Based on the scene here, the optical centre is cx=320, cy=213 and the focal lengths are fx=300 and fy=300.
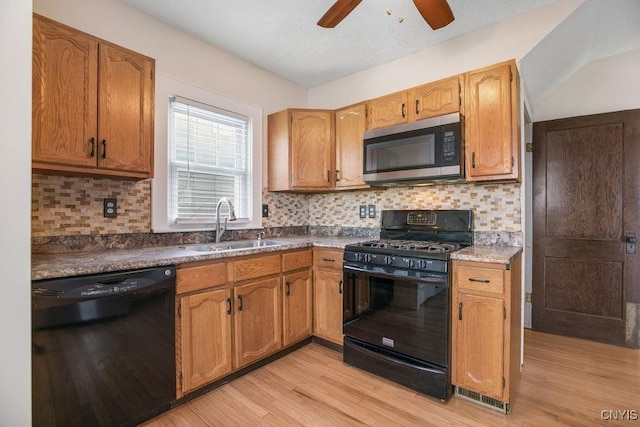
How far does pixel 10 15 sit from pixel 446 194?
276 centimetres

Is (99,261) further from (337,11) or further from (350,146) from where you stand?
(350,146)

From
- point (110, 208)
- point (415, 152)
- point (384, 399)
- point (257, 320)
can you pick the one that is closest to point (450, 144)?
point (415, 152)

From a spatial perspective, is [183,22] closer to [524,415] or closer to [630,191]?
[524,415]

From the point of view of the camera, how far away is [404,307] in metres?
2.07

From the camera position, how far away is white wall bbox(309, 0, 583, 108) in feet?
7.10

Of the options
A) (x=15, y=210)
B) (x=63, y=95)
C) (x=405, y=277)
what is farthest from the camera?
(x=405, y=277)

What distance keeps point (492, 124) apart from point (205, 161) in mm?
2290

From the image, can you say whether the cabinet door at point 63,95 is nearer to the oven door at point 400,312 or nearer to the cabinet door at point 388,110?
the oven door at point 400,312

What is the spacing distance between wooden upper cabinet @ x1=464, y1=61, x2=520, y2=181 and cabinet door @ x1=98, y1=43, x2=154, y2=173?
223 centimetres

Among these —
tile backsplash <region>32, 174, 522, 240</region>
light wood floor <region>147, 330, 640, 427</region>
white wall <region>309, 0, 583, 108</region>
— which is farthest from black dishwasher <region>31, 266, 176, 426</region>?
white wall <region>309, 0, 583, 108</region>

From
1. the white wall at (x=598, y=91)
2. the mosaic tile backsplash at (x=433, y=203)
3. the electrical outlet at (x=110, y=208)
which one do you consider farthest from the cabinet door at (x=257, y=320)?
the white wall at (x=598, y=91)

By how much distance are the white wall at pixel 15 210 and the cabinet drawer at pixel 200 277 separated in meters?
0.74

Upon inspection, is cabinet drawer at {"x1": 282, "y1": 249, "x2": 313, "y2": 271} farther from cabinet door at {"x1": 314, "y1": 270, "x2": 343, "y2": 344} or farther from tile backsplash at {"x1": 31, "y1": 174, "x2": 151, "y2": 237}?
tile backsplash at {"x1": 31, "y1": 174, "x2": 151, "y2": 237}

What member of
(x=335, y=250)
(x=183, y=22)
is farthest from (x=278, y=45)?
(x=335, y=250)
